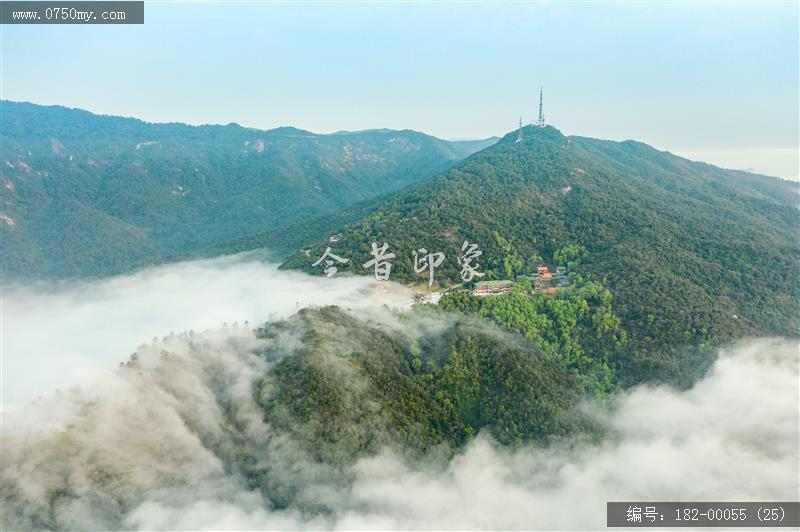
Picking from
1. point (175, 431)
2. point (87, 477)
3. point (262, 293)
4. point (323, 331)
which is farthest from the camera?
point (262, 293)

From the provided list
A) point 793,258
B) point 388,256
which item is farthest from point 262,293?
point 793,258

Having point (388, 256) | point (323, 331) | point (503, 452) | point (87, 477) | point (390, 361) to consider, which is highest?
point (388, 256)

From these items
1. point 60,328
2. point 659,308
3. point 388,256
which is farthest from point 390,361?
point 60,328

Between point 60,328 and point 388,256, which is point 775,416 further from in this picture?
point 60,328

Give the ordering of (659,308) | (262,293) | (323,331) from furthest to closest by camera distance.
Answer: (262,293) < (659,308) < (323,331)

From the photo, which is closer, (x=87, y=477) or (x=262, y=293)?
(x=87, y=477)

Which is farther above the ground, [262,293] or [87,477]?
[262,293]

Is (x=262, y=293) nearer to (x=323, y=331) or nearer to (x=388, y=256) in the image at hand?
(x=388, y=256)
